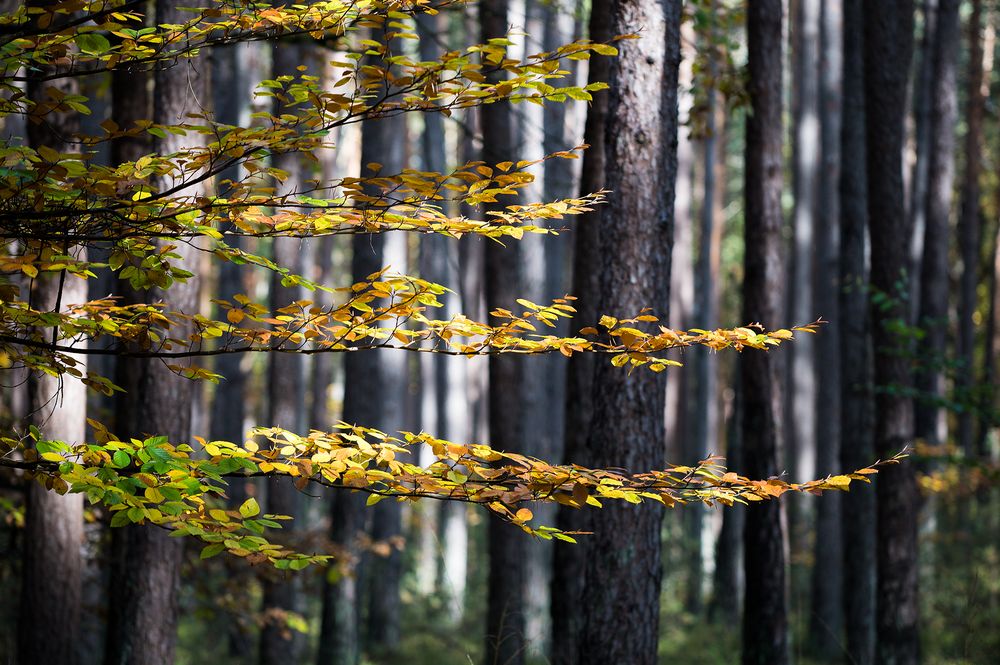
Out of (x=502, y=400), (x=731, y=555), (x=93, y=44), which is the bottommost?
(x=731, y=555)

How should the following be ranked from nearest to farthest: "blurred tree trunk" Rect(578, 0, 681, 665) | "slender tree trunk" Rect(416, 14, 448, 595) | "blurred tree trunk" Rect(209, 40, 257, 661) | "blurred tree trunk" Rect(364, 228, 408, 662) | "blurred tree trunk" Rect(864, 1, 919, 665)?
"blurred tree trunk" Rect(578, 0, 681, 665) → "blurred tree trunk" Rect(864, 1, 919, 665) → "blurred tree trunk" Rect(364, 228, 408, 662) → "blurred tree trunk" Rect(209, 40, 257, 661) → "slender tree trunk" Rect(416, 14, 448, 595)

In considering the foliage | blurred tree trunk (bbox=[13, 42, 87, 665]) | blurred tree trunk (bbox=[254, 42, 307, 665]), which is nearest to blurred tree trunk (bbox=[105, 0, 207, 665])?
blurred tree trunk (bbox=[13, 42, 87, 665])

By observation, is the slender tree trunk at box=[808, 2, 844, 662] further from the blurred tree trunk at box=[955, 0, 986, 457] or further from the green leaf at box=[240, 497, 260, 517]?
the green leaf at box=[240, 497, 260, 517]

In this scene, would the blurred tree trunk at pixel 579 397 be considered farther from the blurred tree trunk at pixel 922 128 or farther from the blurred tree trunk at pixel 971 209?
the blurred tree trunk at pixel 971 209

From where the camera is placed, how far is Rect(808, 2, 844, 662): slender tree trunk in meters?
12.2

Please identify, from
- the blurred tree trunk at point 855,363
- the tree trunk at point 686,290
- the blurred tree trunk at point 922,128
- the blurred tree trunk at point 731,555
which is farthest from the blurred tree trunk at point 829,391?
the blurred tree trunk at point 922,128

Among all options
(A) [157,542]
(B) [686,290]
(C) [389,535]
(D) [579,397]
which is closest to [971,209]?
(B) [686,290]

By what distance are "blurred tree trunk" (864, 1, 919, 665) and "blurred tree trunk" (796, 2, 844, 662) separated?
3.73 m

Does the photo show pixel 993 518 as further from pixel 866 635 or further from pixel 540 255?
pixel 540 255

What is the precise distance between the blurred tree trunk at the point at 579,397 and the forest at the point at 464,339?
0.03 m

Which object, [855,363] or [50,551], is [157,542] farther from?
[855,363]

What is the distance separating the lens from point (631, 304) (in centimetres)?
466

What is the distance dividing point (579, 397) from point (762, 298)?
1.69 metres

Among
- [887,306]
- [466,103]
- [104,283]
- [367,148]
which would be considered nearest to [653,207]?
[466,103]
